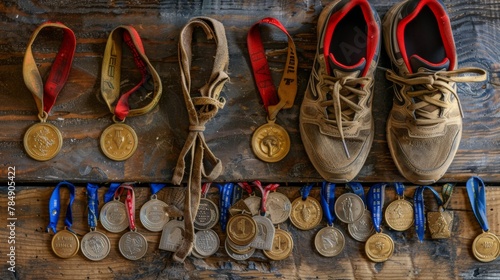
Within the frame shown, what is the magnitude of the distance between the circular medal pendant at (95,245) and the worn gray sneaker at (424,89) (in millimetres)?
943

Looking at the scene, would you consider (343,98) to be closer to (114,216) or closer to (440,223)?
(440,223)

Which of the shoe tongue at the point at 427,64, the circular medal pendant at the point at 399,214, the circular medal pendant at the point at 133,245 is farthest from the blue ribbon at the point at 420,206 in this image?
the circular medal pendant at the point at 133,245

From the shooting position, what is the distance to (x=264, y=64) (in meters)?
1.96

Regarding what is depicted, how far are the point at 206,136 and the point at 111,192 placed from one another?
0.35 metres

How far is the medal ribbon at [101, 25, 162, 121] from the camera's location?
1.93m

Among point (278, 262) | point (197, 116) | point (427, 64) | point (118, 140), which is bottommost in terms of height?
point (278, 262)

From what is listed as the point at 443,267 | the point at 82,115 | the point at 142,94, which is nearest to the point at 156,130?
the point at 142,94

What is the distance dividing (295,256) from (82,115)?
31.9 inches

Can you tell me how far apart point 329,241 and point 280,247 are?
0.16 m

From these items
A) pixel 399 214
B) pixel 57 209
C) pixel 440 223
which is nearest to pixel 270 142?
pixel 399 214

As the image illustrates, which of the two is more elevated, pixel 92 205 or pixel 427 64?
pixel 427 64

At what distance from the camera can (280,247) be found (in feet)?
6.38

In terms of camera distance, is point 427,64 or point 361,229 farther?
point 361,229

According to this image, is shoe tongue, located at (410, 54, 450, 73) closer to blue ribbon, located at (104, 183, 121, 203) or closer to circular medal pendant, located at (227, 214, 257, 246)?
circular medal pendant, located at (227, 214, 257, 246)
